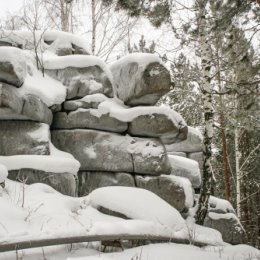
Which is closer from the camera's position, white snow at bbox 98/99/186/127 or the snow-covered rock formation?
the snow-covered rock formation

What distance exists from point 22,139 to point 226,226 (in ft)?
23.4

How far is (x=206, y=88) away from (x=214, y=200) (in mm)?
4215

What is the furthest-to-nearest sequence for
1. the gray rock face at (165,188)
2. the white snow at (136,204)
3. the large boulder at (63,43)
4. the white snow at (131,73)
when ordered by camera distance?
1. the large boulder at (63,43)
2. the white snow at (131,73)
3. the gray rock face at (165,188)
4. the white snow at (136,204)

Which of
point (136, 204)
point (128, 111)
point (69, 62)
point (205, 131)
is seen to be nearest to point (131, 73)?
point (128, 111)

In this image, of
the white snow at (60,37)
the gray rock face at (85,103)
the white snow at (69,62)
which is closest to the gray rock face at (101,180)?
the gray rock face at (85,103)

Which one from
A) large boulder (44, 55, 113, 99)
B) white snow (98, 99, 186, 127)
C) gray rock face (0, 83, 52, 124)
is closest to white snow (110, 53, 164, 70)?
large boulder (44, 55, 113, 99)

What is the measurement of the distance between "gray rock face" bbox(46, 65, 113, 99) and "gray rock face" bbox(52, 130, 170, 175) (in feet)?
3.69

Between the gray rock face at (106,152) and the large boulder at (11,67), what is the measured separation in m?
1.81

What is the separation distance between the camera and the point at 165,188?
339 inches

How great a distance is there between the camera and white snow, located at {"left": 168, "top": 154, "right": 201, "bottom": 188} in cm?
1100

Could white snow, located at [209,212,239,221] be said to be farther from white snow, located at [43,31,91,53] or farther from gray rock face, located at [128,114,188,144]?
white snow, located at [43,31,91,53]

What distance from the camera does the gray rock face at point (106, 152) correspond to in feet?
27.5

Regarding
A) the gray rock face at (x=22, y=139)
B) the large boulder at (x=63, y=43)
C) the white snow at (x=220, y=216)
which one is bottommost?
the white snow at (x=220, y=216)

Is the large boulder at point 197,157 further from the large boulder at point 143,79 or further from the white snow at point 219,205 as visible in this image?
the large boulder at point 143,79
